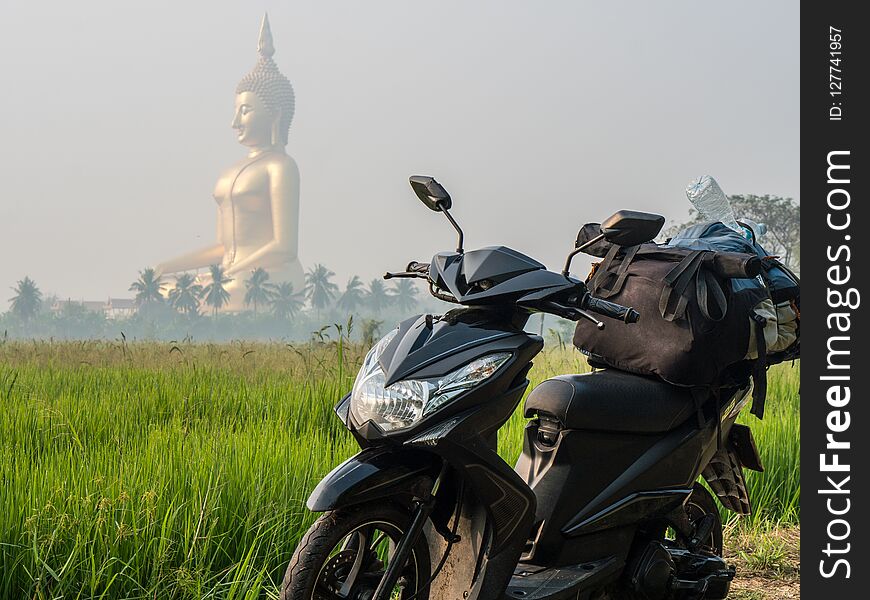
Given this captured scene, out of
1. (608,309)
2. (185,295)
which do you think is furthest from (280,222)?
(608,309)

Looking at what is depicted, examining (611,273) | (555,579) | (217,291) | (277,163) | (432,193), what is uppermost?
(277,163)

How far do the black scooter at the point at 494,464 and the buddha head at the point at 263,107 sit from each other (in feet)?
188

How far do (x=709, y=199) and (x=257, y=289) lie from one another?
54712 mm

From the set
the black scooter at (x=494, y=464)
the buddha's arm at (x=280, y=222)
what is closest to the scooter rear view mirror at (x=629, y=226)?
the black scooter at (x=494, y=464)

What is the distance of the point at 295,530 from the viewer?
3.66 m

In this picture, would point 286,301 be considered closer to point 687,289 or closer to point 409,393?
point 687,289

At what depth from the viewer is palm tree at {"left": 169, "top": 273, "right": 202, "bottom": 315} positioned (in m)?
60.3

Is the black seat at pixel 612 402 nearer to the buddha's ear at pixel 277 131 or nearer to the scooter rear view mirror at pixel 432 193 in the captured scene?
the scooter rear view mirror at pixel 432 193

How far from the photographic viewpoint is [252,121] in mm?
58812

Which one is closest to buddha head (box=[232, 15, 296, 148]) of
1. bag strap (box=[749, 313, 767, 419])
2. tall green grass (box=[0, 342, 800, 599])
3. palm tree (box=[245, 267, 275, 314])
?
palm tree (box=[245, 267, 275, 314])

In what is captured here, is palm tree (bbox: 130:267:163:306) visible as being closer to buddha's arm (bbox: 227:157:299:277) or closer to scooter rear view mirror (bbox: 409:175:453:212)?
buddha's arm (bbox: 227:157:299:277)

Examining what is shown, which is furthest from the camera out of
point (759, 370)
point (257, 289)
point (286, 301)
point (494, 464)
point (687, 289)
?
point (286, 301)

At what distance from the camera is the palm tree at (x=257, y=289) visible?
57.3 metres
